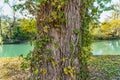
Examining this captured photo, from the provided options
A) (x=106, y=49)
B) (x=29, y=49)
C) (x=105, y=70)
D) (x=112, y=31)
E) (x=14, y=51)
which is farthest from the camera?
(x=112, y=31)

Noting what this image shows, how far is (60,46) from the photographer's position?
237 centimetres

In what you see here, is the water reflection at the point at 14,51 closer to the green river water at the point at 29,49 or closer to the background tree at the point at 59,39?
the green river water at the point at 29,49

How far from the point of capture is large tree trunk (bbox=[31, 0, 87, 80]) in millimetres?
2359

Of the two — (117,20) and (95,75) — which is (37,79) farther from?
(117,20)

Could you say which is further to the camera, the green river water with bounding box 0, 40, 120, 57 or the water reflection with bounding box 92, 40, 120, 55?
the water reflection with bounding box 92, 40, 120, 55

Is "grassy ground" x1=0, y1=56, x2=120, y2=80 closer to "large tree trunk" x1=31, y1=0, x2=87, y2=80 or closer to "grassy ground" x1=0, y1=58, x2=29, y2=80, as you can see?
"grassy ground" x1=0, y1=58, x2=29, y2=80

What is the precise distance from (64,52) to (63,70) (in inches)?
7.2

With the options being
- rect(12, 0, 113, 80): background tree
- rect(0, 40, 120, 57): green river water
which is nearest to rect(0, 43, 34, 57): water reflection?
rect(0, 40, 120, 57): green river water

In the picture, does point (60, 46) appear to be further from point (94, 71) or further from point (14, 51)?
point (14, 51)

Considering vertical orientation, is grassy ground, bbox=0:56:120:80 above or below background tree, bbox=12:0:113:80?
below

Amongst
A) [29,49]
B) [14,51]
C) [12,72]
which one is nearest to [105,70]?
[12,72]

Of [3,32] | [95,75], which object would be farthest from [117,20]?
[95,75]

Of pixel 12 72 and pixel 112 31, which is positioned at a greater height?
pixel 12 72

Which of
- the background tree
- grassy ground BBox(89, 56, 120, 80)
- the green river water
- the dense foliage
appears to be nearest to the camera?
the background tree
